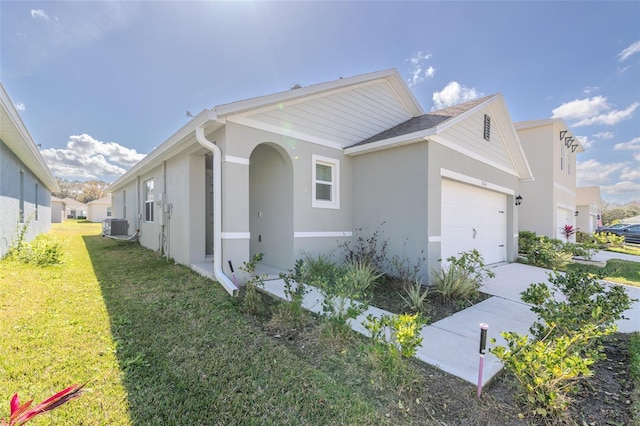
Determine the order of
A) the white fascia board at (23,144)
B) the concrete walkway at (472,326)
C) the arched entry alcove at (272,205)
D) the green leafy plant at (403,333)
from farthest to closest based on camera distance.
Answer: the arched entry alcove at (272,205)
the white fascia board at (23,144)
the concrete walkway at (472,326)
the green leafy plant at (403,333)

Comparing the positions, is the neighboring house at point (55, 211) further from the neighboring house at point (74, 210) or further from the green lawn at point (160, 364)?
the green lawn at point (160, 364)

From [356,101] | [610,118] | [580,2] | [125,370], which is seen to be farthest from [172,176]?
[610,118]

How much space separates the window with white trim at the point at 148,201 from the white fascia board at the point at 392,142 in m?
7.87

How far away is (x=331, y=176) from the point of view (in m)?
7.22

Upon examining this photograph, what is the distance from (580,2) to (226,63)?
976 cm

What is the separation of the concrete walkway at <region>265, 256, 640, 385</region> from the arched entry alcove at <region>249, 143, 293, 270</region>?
108 centimetres

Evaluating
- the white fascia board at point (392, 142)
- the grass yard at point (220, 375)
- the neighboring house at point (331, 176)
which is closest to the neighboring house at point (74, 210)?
the neighboring house at point (331, 176)

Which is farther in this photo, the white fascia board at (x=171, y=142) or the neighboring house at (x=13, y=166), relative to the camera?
the neighboring house at (x=13, y=166)

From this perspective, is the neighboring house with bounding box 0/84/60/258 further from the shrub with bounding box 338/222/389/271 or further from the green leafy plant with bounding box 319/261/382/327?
the shrub with bounding box 338/222/389/271

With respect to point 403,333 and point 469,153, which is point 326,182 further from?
point 403,333

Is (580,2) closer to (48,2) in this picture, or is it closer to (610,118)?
(610,118)

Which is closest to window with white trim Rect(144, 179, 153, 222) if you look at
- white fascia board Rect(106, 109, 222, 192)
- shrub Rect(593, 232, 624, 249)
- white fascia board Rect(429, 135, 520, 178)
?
white fascia board Rect(106, 109, 222, 192)

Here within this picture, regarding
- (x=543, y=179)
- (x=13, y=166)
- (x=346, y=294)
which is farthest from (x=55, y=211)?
(x=543, y=179)

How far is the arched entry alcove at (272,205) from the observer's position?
21.4 ft
